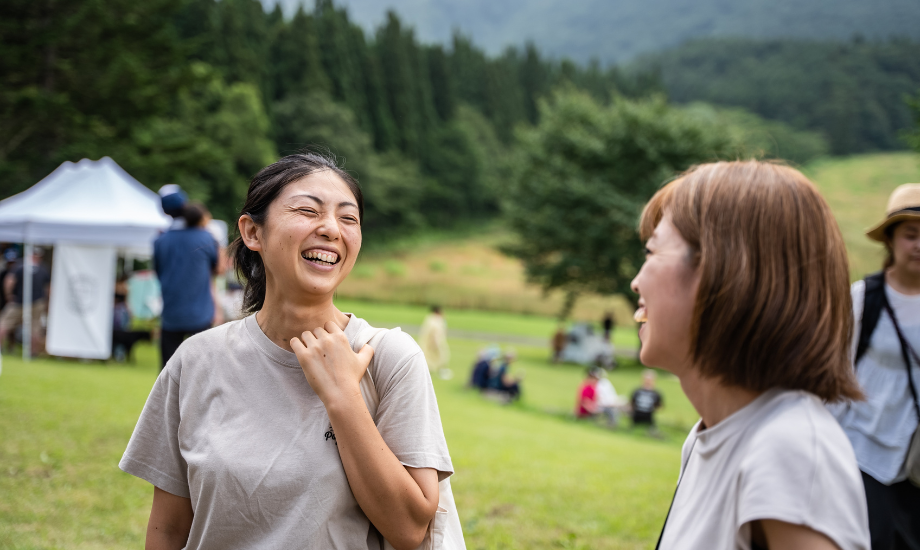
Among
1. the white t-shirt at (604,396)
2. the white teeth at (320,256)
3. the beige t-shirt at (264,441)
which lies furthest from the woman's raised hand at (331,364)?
the white t-shirt at (604,396)

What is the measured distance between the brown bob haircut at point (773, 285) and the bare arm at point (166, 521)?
1552 mm

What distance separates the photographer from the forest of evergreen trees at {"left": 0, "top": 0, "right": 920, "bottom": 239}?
21625mm

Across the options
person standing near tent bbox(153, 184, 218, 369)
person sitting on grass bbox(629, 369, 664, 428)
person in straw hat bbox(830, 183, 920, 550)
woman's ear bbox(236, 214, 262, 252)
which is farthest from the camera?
person sitting on grass bbox(629, 369, 664, 428)

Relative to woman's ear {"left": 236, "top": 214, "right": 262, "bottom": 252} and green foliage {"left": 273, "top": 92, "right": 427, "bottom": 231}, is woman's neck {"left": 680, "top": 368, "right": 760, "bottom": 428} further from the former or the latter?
green foliage {"left": 273, "top": 92, "right": 427, "bottom": 231}

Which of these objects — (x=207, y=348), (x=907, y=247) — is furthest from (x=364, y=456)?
(x=907, y=247)

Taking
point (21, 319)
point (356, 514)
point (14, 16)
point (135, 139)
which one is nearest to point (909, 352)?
point (356, 514)

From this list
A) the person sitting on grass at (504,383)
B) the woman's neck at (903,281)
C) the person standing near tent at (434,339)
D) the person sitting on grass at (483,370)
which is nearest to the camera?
the woman's neck at (903,281)

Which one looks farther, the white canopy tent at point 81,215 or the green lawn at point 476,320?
the green lawn at point 476,320

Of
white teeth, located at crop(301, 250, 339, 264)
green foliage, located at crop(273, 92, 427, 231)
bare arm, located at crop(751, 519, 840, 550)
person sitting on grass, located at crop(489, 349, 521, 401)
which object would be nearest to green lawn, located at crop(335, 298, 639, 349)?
person sitting on grass, located at crop(489, 349, 521, 401)

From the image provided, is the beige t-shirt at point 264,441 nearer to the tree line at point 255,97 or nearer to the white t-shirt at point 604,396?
the tree line at point 255,97

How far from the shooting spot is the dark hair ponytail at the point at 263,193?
195cm

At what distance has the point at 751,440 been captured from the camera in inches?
48.3

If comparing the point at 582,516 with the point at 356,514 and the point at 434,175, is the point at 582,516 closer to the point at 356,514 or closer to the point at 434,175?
the point at 356,514

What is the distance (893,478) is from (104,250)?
508 inches
